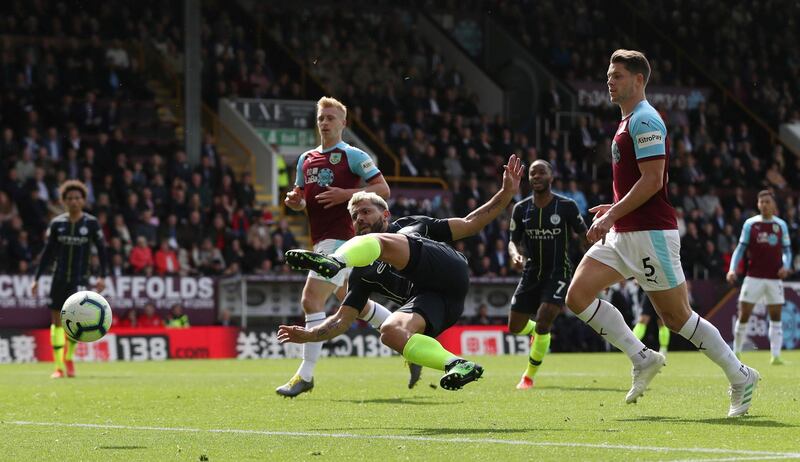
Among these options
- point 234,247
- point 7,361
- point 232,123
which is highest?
point 232,123

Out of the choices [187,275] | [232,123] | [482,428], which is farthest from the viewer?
[232,123]

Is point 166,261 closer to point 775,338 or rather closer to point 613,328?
point 775,338

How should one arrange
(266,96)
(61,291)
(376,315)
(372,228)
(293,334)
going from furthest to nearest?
(266,96) → (61,291) → (376,315) → (372,228) → (293,334)

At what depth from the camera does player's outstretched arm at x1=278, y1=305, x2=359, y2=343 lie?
27.8ft

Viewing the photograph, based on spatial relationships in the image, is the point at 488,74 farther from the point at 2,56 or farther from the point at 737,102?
the point at 2,56

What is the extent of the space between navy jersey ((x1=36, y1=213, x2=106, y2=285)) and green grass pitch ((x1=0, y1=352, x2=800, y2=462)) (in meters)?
1.63

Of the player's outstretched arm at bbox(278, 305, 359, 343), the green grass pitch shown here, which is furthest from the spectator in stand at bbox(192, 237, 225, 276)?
the player's outstretched arm at bbox(278, 305, 359, 343)

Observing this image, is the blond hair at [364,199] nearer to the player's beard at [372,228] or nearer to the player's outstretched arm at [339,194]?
the player's beard at [372,228]

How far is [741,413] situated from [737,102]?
33.7m

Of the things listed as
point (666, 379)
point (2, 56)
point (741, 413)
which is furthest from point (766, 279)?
point (2, 56)

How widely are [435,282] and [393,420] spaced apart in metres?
1.16

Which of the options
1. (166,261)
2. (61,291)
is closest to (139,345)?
(166,261)

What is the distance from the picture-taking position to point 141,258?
25344mm

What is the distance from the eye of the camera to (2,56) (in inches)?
1157
